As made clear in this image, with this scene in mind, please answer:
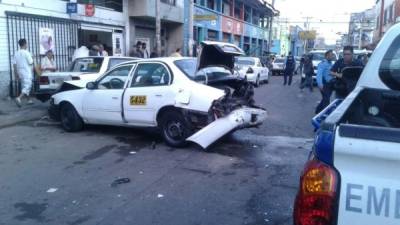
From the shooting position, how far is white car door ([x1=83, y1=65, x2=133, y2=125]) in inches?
339

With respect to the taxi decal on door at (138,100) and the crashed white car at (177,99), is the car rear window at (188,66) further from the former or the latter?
the taxi decal on door at (138,100)

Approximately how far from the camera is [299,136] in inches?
360

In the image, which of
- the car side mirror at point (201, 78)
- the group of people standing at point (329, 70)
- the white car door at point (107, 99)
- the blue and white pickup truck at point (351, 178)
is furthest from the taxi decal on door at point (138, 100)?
the blue and white pickup truck at point (351, 178)

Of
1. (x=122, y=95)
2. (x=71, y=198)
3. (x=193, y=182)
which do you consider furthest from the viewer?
(x=122, y=95)

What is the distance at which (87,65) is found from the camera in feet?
40.7

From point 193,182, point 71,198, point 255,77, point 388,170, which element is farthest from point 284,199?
point 255,77

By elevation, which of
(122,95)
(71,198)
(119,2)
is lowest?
(71,198)

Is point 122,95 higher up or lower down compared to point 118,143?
higher up

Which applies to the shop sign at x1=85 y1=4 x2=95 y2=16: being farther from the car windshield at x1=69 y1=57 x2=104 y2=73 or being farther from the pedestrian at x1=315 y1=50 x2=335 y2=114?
the pedestrian at x1=315 y1=50 x2=335 y2=114

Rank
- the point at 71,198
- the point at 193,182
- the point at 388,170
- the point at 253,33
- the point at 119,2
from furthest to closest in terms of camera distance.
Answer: the point at 253,33, the point at 119,2, the point at 193,182, the point at 71,198, the point at 388,170

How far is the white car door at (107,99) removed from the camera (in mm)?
8602

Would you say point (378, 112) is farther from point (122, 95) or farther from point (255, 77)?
point (255, 77)

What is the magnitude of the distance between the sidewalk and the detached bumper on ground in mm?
5220

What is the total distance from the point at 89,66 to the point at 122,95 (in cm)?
429
